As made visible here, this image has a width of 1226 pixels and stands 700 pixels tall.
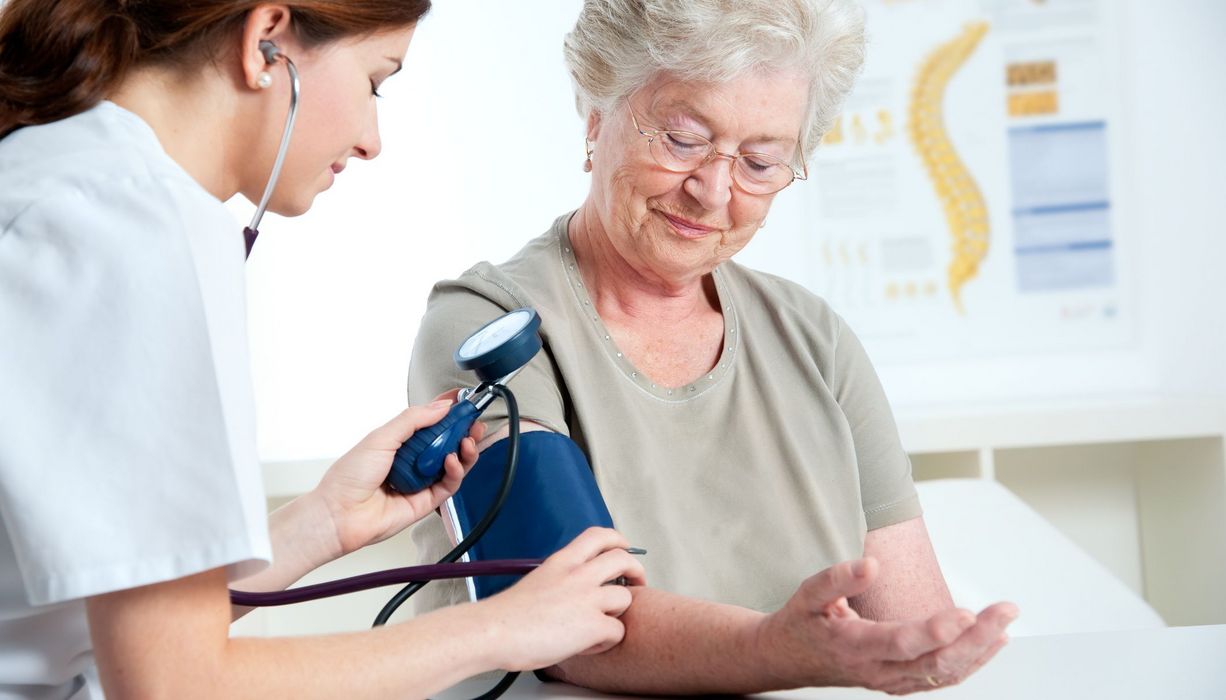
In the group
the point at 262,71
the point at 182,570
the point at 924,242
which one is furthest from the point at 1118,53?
the point at 182,570

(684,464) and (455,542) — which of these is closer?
(455,542)

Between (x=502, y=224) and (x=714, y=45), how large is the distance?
1.78m

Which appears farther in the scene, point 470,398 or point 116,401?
point 470,398

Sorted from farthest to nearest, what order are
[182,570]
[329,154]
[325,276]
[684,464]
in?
[325,276] → [684,464] → [329,154] → [182,570]

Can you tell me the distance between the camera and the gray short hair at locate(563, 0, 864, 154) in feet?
4.80

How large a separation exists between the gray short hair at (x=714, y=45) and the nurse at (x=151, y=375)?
569 millimetres

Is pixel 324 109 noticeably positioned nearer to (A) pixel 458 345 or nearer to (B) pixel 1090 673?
(A) pixel 458 345

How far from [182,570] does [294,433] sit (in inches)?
96.4

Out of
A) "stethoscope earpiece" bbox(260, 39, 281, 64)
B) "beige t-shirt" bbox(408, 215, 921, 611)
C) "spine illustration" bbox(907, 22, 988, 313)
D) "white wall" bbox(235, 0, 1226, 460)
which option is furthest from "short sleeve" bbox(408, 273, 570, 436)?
"spine illustration" bbox(907, 22, 988, 313)

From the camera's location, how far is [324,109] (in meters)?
1.01

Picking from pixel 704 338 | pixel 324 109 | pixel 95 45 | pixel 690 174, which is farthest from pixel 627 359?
pixel 95 45

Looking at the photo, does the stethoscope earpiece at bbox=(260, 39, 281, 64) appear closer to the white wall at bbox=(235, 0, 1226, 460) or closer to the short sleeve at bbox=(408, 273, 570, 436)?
the short sleeve at bbox=(408, 273, 570, 436)

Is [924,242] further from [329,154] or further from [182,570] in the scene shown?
[182,570]

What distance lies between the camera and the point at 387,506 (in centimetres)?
128
